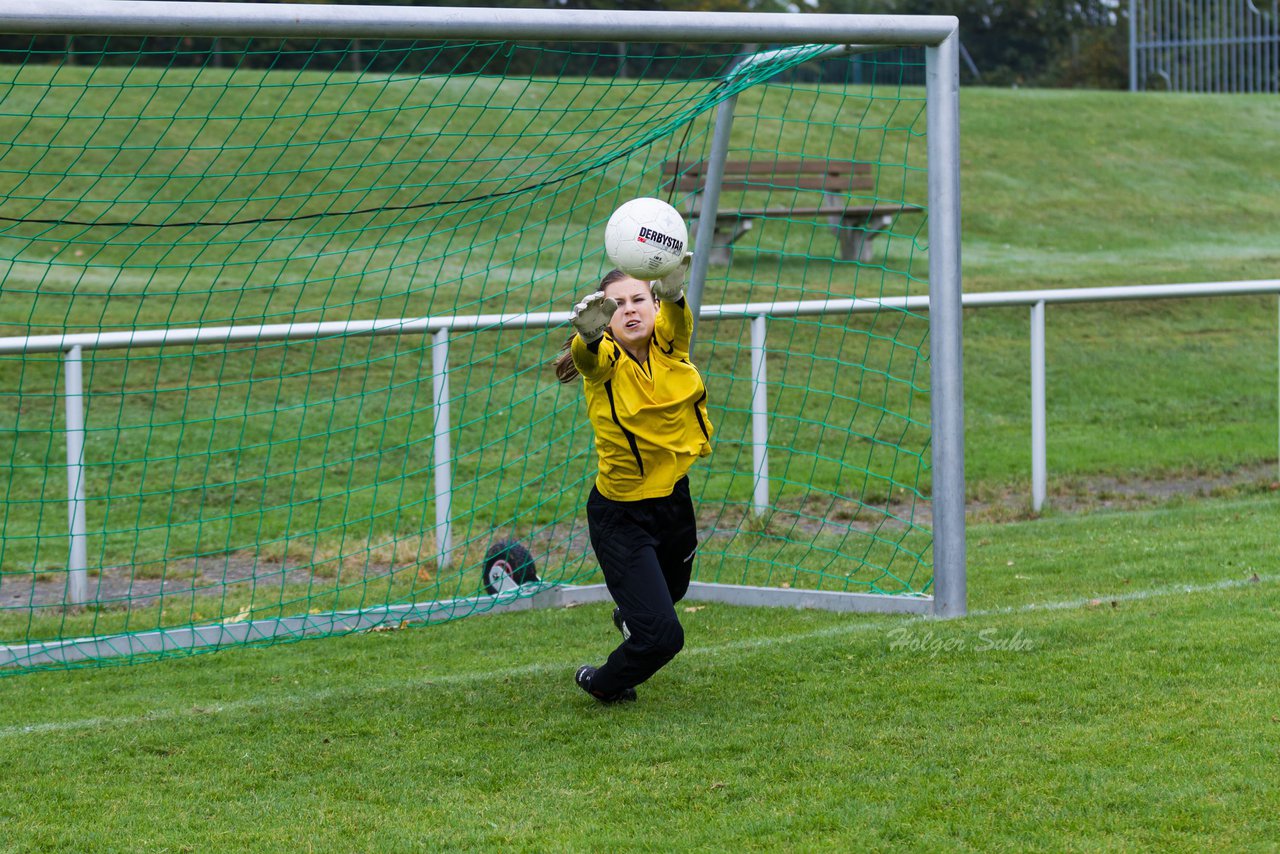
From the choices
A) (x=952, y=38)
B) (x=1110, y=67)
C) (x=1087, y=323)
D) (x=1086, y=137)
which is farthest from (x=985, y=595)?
(x=1110, y=67)

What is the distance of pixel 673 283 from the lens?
448 centimetres

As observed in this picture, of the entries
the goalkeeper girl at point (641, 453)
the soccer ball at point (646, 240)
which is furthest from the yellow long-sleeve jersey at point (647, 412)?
the soccer ball at point (646, 240)

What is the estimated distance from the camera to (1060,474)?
31.1ft

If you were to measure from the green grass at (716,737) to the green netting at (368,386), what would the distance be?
2.24 ft

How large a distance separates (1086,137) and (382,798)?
2045 centimetres

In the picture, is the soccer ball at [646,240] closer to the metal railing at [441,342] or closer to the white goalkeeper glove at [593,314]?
the white goalkeeper glove at [593,314]

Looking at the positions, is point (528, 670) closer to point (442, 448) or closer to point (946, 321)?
point (946, 321)

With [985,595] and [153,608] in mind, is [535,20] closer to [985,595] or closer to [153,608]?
[985,595]

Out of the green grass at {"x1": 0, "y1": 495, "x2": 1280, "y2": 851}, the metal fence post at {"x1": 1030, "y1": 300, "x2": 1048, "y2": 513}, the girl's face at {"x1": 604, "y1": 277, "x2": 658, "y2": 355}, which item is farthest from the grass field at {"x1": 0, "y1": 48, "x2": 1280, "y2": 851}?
the girl's face at {"x1": 604, "y1": 277, "x2": 658, "y2": 355}

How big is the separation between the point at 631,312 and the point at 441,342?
2992 mm

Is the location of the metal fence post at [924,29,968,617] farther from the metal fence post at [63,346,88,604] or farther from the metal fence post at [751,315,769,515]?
the metal fence post at [63,346,88,604]

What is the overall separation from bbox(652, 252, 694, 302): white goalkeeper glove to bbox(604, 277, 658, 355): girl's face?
0.09 meters

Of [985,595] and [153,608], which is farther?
[153,608]

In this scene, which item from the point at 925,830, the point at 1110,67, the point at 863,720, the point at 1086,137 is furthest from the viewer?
the point at 1110,67
